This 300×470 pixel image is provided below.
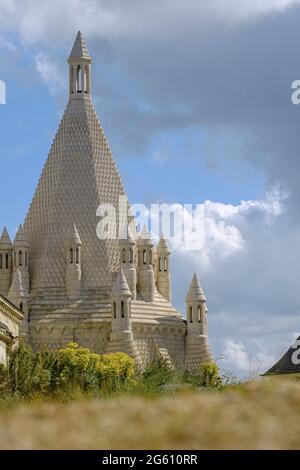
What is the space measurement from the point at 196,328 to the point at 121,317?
5.98m

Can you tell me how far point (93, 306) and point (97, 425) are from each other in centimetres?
5725

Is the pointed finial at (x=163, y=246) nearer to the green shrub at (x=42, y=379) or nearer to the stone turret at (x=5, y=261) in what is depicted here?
the stone turret at (x=5, y=261)

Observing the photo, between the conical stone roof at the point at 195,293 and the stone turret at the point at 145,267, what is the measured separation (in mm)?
2492

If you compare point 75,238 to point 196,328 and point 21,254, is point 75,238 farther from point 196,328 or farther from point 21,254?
point 196,328

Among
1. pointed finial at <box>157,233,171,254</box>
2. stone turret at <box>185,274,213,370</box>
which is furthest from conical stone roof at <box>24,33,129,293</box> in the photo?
stone turret at <box>185,274,213,370</box>

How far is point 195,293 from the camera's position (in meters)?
75.9

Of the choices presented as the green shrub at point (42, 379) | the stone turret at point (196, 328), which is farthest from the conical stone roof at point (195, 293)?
the green shrub at point (42, 379)

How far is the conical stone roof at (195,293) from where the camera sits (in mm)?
75625

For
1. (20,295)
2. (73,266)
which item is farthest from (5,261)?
(73,266)

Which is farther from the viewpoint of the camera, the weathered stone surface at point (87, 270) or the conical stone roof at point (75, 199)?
the conical stone roof at point (75, 199)

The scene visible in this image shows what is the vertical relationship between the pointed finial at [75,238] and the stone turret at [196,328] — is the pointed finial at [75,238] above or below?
above

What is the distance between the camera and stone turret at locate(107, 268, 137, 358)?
70.7 m
